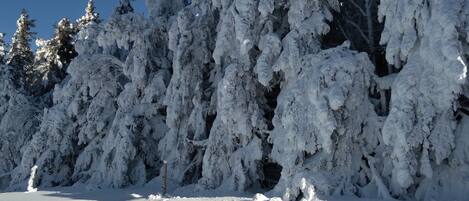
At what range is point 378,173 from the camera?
1328 cm

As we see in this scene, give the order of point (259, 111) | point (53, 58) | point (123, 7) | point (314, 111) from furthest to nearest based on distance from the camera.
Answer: point (53, 58) < point (123, 7) < point (259, 111) < point (314, 111)

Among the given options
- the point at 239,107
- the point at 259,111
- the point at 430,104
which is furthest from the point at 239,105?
the point at 430,104

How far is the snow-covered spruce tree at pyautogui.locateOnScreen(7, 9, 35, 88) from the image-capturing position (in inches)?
1262

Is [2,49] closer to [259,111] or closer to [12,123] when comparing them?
[12,123]

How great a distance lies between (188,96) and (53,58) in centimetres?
1422

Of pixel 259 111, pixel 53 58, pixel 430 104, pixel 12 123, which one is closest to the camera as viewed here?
pixel 430 104

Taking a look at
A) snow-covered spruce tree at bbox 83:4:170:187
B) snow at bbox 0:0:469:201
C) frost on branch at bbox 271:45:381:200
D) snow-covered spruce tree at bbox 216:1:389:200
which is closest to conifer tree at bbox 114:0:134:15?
snow at bbox 0:0:469:201

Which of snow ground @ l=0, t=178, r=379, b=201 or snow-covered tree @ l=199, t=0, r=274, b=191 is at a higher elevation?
snow-covered tree @ l=199, t=0, r=274, b=191

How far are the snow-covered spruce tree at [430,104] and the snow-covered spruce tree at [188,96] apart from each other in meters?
7.20

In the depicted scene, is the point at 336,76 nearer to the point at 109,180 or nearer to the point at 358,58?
the point at 358,58

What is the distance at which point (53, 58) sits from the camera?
3019 cm

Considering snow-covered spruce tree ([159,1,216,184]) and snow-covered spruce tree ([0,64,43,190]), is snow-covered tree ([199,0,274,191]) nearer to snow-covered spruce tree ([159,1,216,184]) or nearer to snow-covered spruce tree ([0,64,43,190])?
snow-covered spruce tree ([159,1,216,184])

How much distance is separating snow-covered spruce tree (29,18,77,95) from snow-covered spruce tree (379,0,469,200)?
21.7 m

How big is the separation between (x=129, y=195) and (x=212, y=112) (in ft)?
13.2
